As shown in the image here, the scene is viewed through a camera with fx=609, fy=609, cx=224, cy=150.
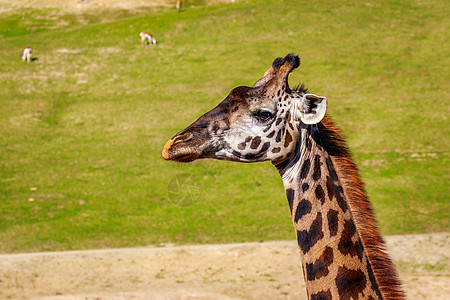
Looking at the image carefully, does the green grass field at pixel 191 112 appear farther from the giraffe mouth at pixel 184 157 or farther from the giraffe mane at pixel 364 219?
the giraffe mouth at pixel 184 157

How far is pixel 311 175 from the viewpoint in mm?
4148

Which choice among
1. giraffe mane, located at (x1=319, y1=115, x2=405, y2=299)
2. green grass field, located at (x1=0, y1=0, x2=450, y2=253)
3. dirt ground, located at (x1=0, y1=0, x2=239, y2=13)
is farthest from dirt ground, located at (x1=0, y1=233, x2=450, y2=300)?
dirt ground, located at (x1=0, y1=0, x2=239, y2=13)

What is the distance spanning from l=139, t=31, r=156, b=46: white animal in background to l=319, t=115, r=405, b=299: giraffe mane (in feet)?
68.4

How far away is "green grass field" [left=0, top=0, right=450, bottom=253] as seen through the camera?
13.8m

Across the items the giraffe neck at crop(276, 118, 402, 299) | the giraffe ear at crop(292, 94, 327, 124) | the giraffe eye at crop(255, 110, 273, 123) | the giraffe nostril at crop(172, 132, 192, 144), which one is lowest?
the giraffe neck at crop(276, 118, 402, 299)

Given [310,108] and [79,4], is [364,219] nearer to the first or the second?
[310,108]

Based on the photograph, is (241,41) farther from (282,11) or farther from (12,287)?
(12,287)

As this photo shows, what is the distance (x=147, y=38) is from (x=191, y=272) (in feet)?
51.0

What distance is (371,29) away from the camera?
77.6 feet

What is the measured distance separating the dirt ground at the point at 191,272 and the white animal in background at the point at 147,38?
550 inches

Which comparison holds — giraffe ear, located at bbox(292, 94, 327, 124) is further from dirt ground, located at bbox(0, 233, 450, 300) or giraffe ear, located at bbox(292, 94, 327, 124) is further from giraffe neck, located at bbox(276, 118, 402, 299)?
dirt ground, located at bbox(0, 233, 450, 300)

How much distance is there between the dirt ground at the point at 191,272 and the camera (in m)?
9.38

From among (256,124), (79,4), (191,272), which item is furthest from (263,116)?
(79,4)

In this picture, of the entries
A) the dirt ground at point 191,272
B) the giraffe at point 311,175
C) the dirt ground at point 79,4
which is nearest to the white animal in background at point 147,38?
the dirt ground at point 79,4
